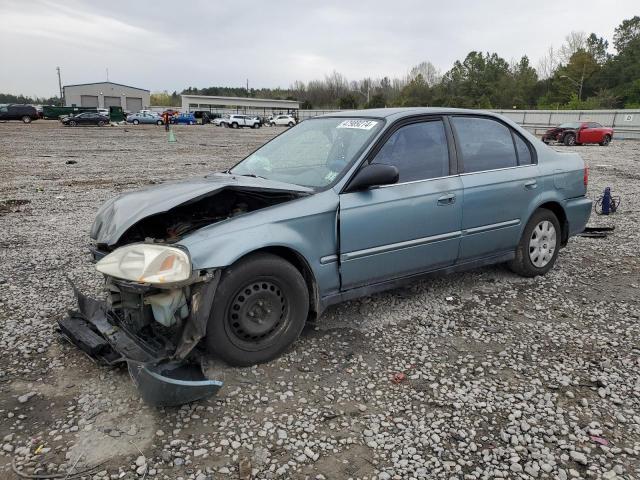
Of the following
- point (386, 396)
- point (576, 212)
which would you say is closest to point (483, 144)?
point (576, 212)

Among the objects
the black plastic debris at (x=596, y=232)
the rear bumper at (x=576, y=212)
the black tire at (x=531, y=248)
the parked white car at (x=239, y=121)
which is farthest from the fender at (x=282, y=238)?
the parked white car at (x=239, y=121)

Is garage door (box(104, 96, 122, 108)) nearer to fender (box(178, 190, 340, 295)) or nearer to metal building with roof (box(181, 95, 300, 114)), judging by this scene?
Answer: metal building with roof (box(181, 95, 300, 114))

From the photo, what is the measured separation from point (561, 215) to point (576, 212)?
0.18 metres

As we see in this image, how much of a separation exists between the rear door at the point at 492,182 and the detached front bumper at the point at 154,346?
240 centimetres

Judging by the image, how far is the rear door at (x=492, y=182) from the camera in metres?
4.18

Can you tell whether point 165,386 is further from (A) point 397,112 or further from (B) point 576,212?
(B) point 576,212

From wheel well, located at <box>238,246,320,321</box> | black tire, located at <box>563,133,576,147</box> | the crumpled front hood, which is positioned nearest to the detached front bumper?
the crumpled front hood

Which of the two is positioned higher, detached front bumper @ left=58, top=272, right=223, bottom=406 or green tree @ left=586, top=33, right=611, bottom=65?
green tree @ left=586, top=33, right=611, bottom=65

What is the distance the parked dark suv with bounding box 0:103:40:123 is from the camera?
41594mm

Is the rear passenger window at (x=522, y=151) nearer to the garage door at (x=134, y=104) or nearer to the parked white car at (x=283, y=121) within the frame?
the parked white car at (x=283, y=121)

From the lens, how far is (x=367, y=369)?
3.26 meters

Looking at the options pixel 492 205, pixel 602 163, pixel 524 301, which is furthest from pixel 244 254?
pixel 602 163

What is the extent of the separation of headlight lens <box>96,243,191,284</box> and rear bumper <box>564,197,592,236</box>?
156 inches

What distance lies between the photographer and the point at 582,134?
82.0 ft
